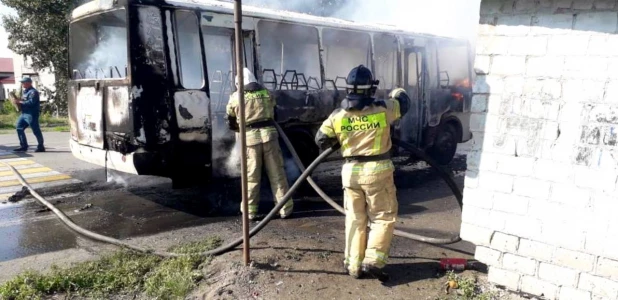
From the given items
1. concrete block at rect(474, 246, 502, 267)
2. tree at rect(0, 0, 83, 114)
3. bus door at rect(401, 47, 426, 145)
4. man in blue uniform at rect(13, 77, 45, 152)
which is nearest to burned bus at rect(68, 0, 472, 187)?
bus door at rect(401, 47, 426, 145)

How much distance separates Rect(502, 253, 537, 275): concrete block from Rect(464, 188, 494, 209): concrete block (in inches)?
15.1

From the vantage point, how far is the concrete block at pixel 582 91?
271 centimetres

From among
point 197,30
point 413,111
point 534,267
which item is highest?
point 197,30

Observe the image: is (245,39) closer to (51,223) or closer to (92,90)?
(92,90)

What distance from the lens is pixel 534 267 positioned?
3086 mm

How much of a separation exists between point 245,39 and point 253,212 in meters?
2.51

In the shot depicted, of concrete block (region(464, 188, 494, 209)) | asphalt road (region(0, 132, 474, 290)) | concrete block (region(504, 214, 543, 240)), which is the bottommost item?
asphalt road (region(0, 132, 474, 290))

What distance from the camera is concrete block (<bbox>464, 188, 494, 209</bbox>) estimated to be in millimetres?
3248

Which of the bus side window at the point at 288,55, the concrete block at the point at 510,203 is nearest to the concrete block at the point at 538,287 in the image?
the concrete block at the point at 510,203

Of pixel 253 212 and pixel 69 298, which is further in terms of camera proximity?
pixel 253 212

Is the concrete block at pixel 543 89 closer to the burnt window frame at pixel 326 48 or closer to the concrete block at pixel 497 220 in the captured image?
the concrete block at pixel 497 220

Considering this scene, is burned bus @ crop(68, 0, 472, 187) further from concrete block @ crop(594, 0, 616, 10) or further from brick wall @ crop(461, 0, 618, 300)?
concrete block @ crop(594, 0, 616, 10)

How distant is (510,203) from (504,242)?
30cm

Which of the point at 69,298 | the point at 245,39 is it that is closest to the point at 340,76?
the point at 245,39
